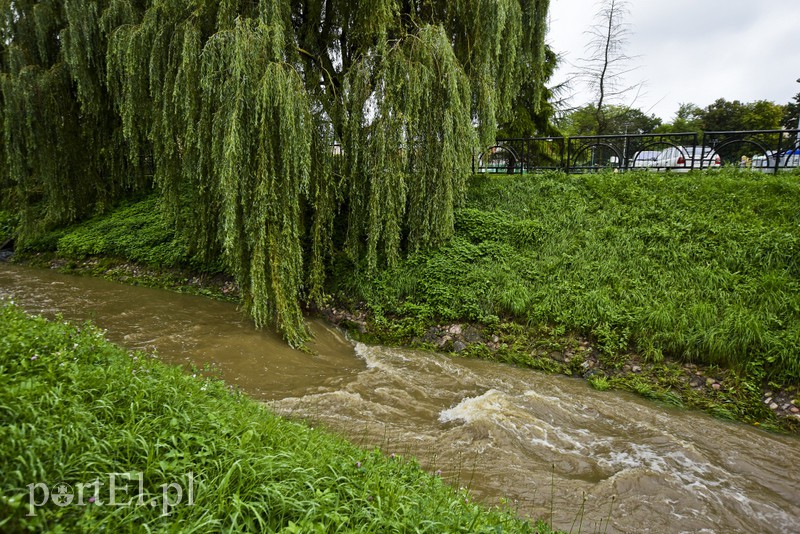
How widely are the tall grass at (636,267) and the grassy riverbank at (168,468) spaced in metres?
4.50

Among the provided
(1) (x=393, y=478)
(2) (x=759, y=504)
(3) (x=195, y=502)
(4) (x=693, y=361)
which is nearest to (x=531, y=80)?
(4) (x=693, y=361)

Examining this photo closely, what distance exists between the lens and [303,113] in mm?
6195

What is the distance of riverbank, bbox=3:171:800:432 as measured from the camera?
18.8 feet

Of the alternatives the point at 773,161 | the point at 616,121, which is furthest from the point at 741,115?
the point at 773,161

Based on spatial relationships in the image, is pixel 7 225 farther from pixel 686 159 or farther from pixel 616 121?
pixel 616 121

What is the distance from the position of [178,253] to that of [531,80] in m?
10.3

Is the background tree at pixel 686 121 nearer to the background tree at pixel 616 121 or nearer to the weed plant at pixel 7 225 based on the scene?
the background tree at pixel 616 121

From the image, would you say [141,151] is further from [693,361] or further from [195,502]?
[693,361]

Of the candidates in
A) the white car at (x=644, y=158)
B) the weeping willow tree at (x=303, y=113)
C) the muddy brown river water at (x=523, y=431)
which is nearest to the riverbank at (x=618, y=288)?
the muddy brown river water at (x=523, y=431)

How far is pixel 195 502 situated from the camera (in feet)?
6.59

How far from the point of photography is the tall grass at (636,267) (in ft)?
19.8

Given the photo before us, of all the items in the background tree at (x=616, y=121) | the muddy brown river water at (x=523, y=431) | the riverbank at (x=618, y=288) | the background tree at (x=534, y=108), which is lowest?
the muddy brown river water at (x=523, y=431)

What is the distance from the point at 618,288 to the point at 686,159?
5363 mm

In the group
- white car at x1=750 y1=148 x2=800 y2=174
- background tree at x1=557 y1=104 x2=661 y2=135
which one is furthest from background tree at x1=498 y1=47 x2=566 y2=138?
background tree at x1=557 y1=104 x2=661 y2=135
